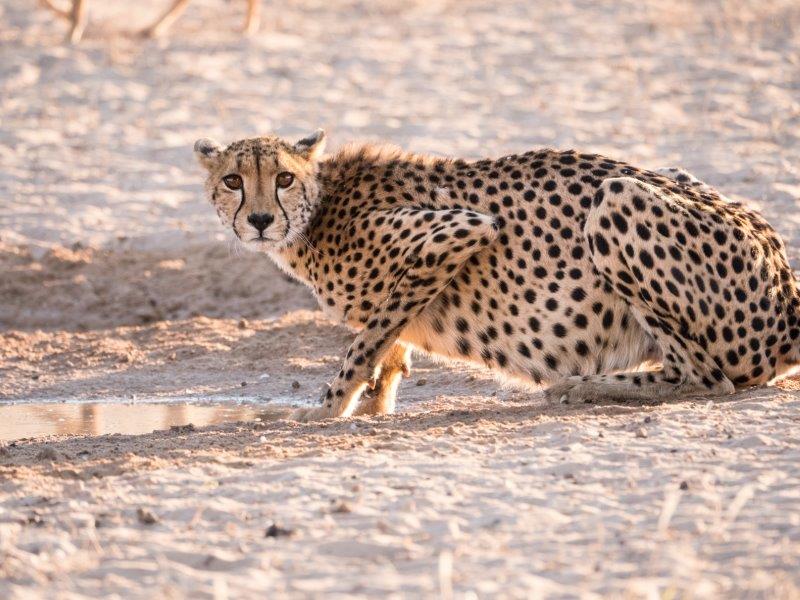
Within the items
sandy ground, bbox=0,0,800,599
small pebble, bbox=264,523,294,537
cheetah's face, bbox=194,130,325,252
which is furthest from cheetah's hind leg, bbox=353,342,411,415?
small pebble, bbox=264,523,294,537

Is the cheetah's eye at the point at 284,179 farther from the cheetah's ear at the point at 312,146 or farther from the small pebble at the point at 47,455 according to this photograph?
the small pebble at the point at 47,455

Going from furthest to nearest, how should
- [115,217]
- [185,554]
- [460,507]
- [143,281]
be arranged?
[115,217] → [143,281] → [460,507] → [185,554]

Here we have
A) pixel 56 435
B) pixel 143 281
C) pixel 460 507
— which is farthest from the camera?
pixel 143 281

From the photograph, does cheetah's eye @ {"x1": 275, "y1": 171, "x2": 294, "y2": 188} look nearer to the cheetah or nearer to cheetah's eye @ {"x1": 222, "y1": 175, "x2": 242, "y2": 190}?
the cheetah

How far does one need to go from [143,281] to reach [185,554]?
18.4ft

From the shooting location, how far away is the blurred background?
875 cm

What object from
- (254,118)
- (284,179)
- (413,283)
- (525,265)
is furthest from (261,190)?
(254,118)

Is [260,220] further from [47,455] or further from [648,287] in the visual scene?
[648,287]

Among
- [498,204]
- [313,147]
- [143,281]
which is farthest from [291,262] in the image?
[143,281]

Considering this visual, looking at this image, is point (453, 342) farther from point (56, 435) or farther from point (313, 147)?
point (56, 435)

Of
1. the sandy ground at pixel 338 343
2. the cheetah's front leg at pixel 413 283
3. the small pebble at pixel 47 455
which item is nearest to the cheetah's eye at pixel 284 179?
the cheetah's front leg at pixel 413 283

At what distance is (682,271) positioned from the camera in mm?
5781

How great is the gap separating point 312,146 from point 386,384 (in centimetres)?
116

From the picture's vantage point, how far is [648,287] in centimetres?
581
